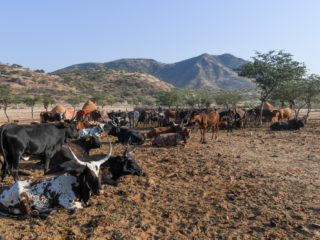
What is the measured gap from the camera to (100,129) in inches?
598

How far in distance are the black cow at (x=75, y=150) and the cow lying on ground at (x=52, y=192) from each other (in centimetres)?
262

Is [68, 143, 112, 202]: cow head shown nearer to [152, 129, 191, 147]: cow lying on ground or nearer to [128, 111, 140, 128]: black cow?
[152, 129, 191, 147]: cow lying on ground

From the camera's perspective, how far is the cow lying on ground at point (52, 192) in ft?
16.2

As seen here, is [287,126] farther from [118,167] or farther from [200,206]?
[200,206]

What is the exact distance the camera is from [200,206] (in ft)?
17.6

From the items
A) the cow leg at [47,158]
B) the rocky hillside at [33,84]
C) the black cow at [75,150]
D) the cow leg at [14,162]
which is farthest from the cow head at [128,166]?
the rocky hillside at [33,84]

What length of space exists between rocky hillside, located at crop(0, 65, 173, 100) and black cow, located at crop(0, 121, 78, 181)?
55840 millimetres

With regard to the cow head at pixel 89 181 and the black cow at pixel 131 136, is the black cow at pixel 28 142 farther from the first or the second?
the black cow at pixel 131 136

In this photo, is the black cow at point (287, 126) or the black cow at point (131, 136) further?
the black cow at point (287, 126)

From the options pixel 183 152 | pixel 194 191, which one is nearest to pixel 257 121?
pixel 183 152

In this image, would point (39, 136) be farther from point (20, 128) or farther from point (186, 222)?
point (186, 222)

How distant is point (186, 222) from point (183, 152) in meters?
6.17

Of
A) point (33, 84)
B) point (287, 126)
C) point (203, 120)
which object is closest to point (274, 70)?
point (287, 126)

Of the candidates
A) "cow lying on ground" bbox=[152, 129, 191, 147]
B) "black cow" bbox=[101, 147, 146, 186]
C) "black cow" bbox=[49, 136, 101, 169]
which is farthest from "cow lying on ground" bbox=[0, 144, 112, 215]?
"cow lying on ground" bbox=[152, 129, 191, 147]
